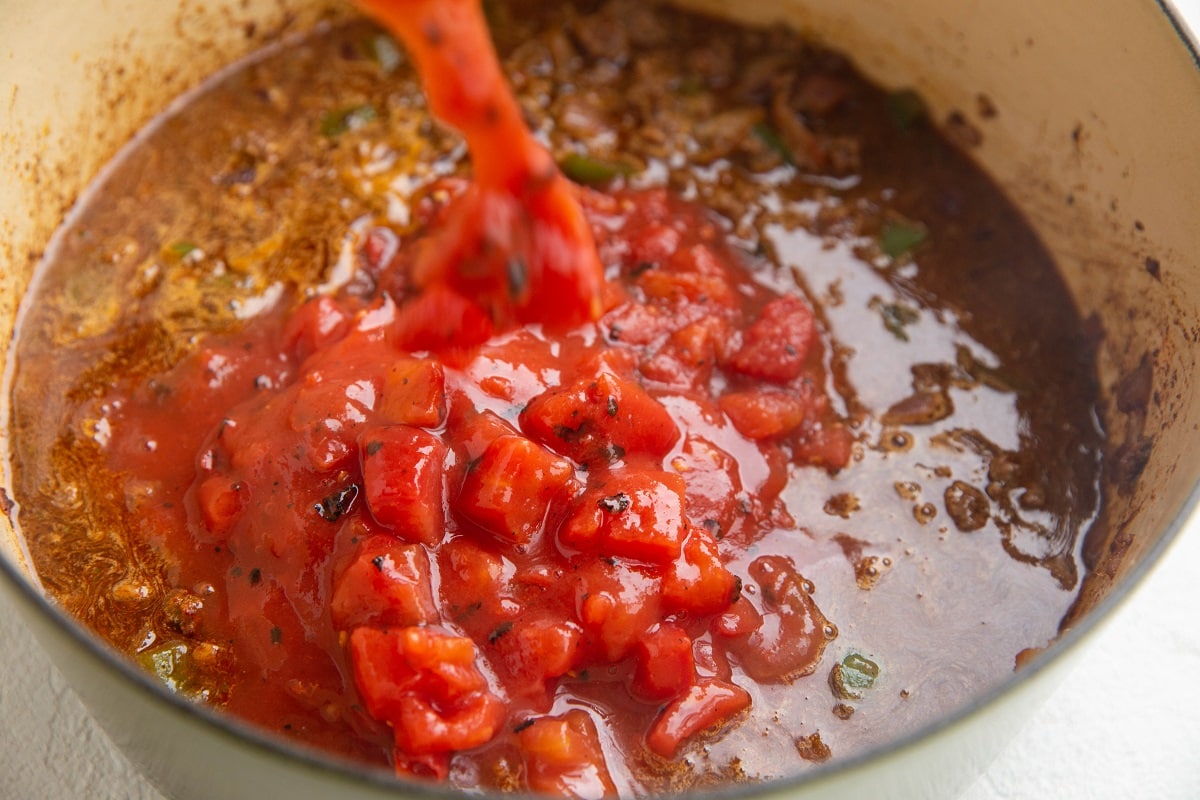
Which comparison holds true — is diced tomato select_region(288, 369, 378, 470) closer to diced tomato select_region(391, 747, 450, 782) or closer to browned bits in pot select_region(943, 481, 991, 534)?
diced tomato select_region(391, 747, 450, 782)

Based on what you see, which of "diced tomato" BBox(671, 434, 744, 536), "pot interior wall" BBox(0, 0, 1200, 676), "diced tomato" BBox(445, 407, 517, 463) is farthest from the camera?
"pot interior wall" BBox(0, 0, 1200, 676)

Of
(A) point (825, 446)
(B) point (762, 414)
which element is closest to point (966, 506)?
(A) point (825, 446)

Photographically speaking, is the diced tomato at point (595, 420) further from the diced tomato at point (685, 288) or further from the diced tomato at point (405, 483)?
the diced tomato at point (685, 288)

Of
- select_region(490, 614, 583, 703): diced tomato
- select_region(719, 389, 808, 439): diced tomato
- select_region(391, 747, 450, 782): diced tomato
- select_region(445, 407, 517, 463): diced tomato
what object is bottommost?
select_region(391, 747, 450, 782): diced tomato

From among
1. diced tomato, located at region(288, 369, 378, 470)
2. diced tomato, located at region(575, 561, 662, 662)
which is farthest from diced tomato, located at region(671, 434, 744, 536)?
diced tomato, located at region(288, 369, 378, 470)

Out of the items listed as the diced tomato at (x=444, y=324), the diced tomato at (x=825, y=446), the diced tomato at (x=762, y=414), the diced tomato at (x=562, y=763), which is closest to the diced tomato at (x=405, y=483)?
the diced tomato at (x=444, y=324)
